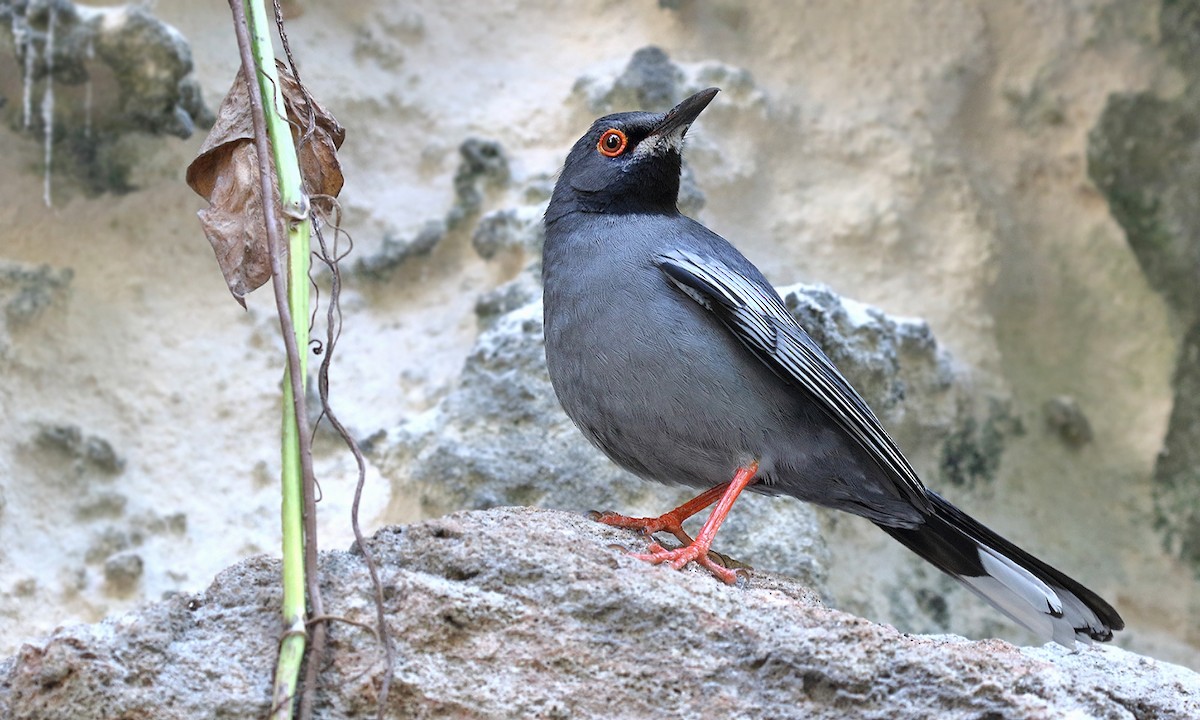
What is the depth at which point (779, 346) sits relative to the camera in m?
3.46

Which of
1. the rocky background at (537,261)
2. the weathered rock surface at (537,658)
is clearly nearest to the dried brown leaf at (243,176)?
the weathered rock surface at (537,658)

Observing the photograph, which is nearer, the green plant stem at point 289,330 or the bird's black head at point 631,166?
the green plant stem at point 289,330

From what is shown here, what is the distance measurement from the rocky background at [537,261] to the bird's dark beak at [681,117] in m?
0.88

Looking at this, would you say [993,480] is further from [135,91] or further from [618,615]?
[135,91]

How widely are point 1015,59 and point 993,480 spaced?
2000 millimetres

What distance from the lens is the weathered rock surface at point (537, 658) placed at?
7.93 feet

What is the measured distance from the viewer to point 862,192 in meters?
5.74

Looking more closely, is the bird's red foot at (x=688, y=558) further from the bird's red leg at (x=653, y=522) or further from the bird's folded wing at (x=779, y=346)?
the bird's folded wing at (x=779, y=346)

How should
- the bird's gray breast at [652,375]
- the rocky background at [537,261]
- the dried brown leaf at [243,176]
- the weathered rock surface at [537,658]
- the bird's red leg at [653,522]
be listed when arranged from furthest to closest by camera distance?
the rocky background at [537,261] → the bird's red leg at [653,522] → the bird's gray breast at [652,375] → the dried brown leaf at [243,176] → the weathered rock surface at [537,658]

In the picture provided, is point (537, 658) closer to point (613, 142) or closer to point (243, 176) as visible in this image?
point (243, 176)

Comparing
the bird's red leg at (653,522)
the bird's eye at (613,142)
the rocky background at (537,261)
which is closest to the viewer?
the bird's red leg at (653,522)

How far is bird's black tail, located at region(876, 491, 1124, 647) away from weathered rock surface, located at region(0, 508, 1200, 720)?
2.81 feet

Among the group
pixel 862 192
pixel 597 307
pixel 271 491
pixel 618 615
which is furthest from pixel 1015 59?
pixel 618 615

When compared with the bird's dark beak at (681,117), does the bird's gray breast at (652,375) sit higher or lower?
lower
